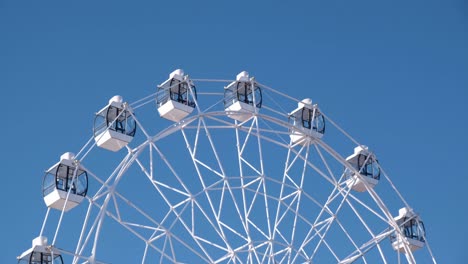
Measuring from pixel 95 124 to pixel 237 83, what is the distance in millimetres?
5489

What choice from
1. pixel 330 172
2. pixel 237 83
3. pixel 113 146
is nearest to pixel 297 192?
pixel 330 172

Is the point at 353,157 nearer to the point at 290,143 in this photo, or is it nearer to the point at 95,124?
the point at 290,143

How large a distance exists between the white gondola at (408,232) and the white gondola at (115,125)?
483 inches

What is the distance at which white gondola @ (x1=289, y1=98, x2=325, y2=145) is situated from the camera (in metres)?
45.4

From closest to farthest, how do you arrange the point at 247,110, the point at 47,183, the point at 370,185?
the point at 47,183, the point at 247,110, the point at 370,185

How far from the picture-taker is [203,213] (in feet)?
134

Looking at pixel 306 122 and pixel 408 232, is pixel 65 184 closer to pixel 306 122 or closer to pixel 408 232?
pixel 306 122

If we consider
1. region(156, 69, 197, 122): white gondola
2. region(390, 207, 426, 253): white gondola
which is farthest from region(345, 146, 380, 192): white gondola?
region(156, 69, 197, 122): white gondola

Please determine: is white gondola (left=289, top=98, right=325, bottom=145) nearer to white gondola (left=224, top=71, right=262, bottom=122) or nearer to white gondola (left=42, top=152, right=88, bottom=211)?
white gondola (left=224, top=71, right=262, bottom=122)

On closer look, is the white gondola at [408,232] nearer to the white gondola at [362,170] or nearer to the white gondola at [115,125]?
the white gondola at [362,170]

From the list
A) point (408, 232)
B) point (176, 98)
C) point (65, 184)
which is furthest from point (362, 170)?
point (65, 184)

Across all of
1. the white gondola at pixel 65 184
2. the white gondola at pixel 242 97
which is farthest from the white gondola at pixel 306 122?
the white gondola at pixel 65 184

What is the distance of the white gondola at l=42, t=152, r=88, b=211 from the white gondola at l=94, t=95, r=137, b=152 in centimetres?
138

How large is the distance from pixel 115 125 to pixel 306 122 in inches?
313
